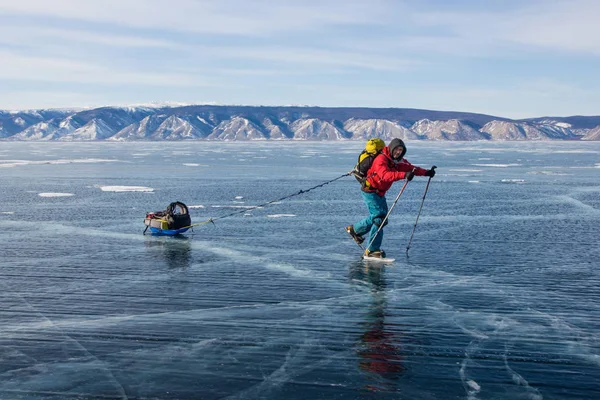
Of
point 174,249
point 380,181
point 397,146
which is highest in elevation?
point 397,146

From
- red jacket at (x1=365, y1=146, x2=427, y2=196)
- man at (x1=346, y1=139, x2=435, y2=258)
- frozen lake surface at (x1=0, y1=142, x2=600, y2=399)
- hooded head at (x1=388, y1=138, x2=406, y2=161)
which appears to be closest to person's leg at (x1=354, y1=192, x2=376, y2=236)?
man at (x1=346, y1=139, x2=435, y2=258)

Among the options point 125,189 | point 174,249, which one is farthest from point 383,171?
point 125,189

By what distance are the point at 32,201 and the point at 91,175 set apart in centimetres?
2270

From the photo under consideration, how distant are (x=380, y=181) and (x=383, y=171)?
45cm

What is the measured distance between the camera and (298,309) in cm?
1517

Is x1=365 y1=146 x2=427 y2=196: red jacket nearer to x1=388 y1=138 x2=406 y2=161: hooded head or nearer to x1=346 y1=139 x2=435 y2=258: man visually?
x1=346 y1=139 x2=435 y2=258: man

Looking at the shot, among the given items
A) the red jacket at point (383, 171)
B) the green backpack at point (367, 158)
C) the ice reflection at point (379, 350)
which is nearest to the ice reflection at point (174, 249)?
the green backpack at point (367, 158)

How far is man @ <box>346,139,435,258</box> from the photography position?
66.2ft

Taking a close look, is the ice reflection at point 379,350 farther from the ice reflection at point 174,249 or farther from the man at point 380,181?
the ice reflection at point 174,249

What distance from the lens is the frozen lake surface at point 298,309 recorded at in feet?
35.8

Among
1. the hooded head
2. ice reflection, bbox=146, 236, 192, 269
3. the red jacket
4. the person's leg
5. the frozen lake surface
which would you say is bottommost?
ice reflection, bbox=146, 236, 192, 269

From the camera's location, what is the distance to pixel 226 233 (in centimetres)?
2672

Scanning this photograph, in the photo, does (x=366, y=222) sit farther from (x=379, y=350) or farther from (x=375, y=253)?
(x=379, y=350)

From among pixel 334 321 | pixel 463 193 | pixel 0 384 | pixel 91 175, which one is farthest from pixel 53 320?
pixel 91 175
